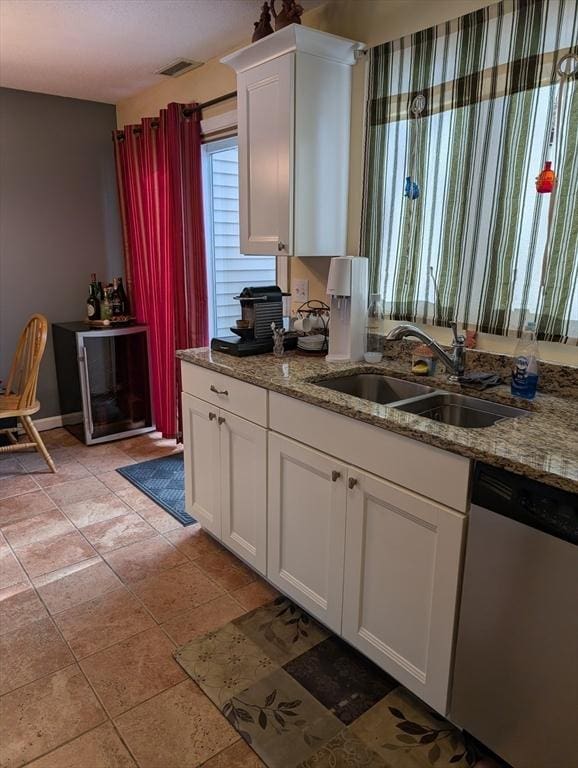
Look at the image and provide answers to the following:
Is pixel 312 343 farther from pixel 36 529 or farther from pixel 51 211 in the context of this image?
pixel 51 211

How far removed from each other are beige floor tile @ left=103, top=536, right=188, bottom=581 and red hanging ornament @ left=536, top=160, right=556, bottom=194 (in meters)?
2.01

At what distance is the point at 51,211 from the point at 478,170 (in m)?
3.10

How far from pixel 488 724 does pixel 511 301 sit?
50.9 inches

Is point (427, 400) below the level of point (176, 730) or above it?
above

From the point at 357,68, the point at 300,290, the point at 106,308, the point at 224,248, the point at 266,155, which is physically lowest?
the point at 106,308

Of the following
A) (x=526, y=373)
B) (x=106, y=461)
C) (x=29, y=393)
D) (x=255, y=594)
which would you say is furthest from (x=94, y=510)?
(x=526, y=373)

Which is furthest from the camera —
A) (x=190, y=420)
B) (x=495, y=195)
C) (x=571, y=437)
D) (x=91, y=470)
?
(x=91, y=470)

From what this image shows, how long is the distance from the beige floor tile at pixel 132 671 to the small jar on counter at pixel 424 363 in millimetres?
1313

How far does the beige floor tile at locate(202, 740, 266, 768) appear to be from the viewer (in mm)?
1463

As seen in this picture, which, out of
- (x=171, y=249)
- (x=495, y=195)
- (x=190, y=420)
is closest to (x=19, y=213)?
(x=171, y=249)

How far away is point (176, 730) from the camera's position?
1.57 metres

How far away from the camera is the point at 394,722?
159cm

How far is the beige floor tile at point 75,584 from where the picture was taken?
215 cm

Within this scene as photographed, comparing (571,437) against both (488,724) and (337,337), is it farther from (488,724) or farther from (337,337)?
(337,337)
